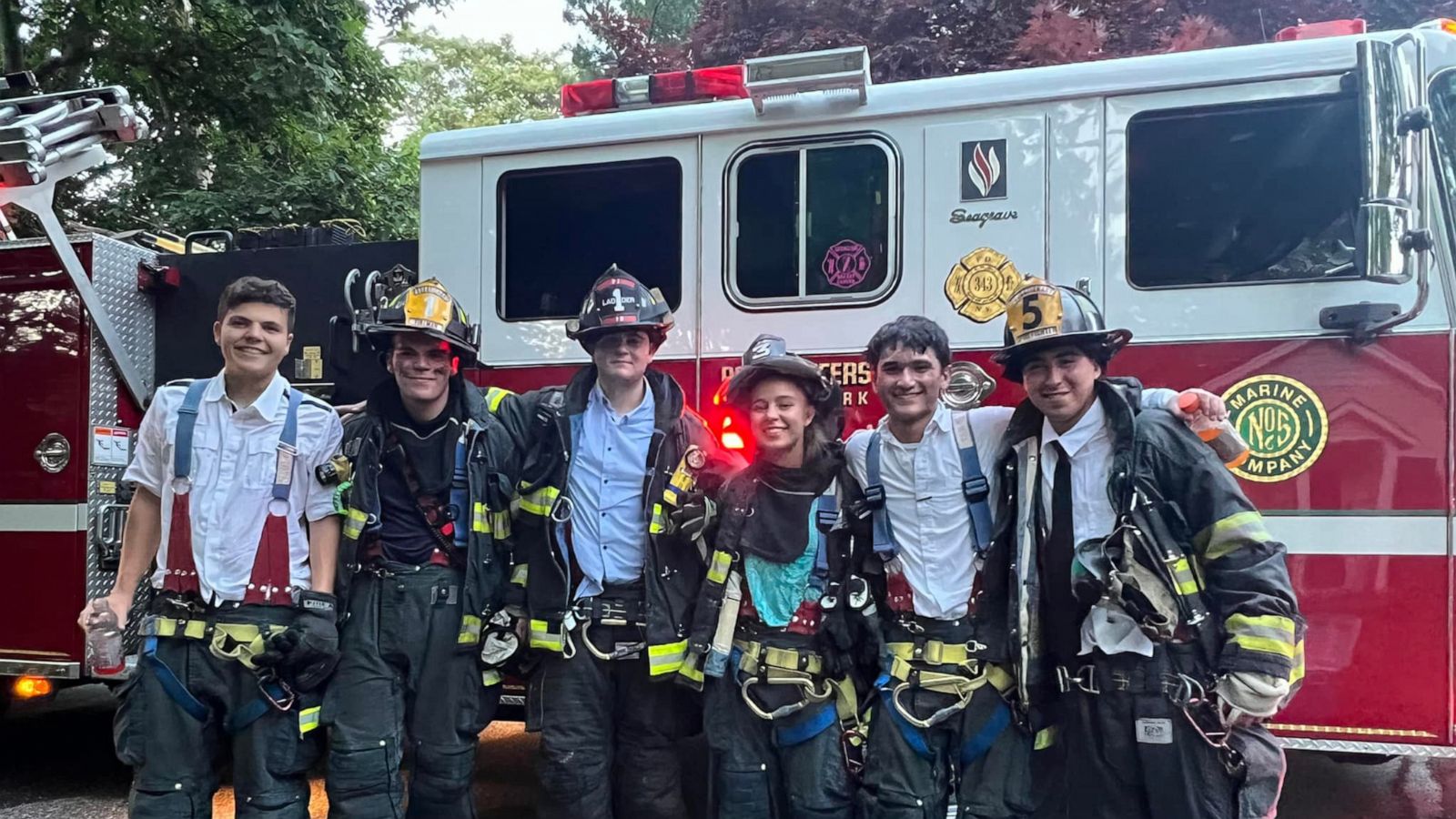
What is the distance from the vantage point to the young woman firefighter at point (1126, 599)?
2490 mm

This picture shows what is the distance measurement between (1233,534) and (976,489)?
684 millimetres

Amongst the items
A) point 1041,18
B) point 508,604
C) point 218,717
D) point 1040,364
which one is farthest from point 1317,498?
point 1041,18

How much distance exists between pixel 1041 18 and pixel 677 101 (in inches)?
251

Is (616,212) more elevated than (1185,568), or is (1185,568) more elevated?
(616,212)

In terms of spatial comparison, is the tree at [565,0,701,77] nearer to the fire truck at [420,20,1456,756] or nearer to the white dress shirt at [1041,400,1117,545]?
the fire truck at [420,20,1456,756]

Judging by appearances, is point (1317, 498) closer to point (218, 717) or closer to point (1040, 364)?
point (1040, 364)

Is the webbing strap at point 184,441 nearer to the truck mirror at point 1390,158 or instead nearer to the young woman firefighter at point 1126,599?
the young woman firefighter at point 1126,599

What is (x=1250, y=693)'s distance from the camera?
240 centimetres

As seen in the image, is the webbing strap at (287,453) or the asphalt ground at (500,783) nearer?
the webbing strap at (287,453)

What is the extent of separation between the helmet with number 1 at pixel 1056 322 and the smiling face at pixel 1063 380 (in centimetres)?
3

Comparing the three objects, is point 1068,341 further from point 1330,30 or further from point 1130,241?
point 1330,30

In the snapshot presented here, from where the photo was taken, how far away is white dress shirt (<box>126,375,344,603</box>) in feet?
10.0

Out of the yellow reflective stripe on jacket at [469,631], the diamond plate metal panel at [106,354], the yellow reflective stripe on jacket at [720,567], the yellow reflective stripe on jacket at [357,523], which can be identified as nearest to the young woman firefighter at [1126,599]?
the yellow reflective stripe on jacket at [720,567]

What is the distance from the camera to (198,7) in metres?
9.70
